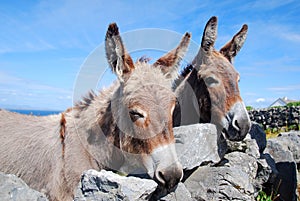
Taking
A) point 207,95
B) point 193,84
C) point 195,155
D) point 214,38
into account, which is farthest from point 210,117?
point 214,38

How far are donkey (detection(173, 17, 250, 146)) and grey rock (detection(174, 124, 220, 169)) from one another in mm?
494

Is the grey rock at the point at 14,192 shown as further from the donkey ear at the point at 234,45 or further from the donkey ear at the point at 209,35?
the donkey ear at the point at 234,45

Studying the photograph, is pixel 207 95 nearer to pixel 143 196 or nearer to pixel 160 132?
pixel 160 132

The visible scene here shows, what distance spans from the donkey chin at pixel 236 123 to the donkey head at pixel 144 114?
4.28ft

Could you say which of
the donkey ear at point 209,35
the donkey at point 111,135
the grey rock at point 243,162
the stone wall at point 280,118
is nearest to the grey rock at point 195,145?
the grey rock at point 243,162

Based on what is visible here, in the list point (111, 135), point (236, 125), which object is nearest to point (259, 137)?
point (236, 125)

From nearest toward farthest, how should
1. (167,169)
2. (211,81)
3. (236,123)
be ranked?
(167,169), (236,123), (211,81)

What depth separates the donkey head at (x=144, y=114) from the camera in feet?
9.23

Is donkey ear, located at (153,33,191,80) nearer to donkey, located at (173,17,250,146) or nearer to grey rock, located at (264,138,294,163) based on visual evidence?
donkey, located at (173,17,250,146)

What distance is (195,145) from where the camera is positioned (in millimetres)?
3596

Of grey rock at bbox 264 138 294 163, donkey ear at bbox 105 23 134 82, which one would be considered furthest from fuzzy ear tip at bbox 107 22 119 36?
grey rock at bbox 264 138 294 163

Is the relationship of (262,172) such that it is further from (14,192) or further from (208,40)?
(14,192)

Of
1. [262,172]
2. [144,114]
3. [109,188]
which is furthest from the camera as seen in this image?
[262,172]

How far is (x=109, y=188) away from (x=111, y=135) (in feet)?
2.91
